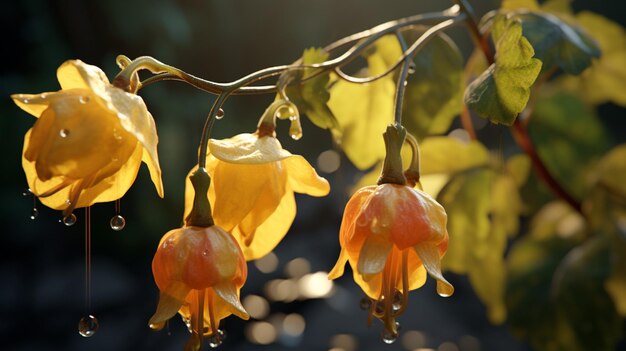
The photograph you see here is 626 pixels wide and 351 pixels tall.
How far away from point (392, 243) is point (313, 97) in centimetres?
13

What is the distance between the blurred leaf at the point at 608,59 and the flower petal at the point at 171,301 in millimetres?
607

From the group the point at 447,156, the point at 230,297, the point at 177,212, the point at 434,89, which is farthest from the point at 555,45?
the point at 177,212

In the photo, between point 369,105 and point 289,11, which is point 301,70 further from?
point 289,11

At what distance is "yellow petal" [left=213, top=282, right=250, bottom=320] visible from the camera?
437 mm

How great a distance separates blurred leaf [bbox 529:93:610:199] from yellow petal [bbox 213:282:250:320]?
1.99 ft

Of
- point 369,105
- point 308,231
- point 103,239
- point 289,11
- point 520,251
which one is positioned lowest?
point 308,231

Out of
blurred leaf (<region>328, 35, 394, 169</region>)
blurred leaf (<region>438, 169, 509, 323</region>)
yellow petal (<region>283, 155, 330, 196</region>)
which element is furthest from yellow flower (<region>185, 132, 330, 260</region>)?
blurred leaf (<region>438, 169, 509, 323</region>)

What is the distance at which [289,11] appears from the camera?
5.59ft

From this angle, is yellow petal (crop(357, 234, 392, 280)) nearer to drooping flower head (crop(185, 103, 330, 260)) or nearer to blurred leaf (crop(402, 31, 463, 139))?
drooping flower head (crop(185, 103, 330, 260))

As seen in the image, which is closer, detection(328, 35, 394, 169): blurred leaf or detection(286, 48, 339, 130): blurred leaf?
detection(286, 48, 339, 130): blurred leaf

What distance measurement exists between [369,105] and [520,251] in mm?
359

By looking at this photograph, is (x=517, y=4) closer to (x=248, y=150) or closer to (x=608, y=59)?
(x=608, y=59)

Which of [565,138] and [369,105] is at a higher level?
[369,105]

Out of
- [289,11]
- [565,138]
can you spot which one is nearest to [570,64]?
[565,138]
